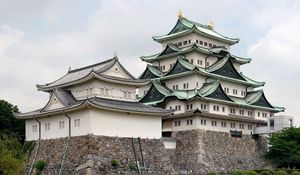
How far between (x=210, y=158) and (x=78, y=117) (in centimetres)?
1446

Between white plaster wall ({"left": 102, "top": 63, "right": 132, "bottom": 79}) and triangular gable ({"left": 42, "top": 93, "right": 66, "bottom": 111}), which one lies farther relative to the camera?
white plaster wall ({"left": 102, "top": 63, "right": 132, "bottom": 79})

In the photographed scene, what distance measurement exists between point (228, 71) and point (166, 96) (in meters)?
8.70

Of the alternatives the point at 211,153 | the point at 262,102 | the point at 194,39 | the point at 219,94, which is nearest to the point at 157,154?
the point at 211,153

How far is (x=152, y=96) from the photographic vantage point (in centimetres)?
5238

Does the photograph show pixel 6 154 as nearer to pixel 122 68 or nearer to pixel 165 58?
pixel 122 68

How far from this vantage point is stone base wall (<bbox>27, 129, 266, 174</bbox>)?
3850cm

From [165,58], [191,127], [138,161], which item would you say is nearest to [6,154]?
[138,161]

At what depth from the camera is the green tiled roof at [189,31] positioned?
5572 centimetres

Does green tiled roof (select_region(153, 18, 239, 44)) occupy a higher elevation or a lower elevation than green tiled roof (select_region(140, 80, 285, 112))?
higher

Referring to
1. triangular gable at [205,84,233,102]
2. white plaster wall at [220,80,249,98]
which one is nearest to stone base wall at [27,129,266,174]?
triangular gable at [205,84,233,102]

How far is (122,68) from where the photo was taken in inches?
1752

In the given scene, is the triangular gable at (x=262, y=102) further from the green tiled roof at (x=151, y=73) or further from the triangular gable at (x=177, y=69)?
the green tiled roof at (x=151, y=73)

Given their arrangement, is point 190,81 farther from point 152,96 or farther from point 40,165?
point 40,165

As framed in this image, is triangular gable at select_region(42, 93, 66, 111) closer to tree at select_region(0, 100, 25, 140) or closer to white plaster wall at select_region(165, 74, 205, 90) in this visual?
tree at select_region(0, 100, 25, 140)
